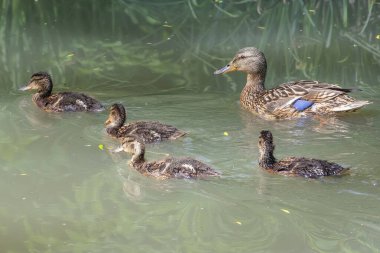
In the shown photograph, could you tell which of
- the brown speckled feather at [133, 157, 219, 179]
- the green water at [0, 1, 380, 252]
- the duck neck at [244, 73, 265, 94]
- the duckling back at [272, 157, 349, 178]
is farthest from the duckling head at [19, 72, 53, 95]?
the duckling back at [272, 157, 349, 178]

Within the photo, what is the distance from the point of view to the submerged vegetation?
11266 mm

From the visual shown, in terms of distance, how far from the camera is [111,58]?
11.6 meters

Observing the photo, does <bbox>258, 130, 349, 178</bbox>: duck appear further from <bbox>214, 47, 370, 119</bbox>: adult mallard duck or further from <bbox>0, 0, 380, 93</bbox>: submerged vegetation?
<bbox>0, 0, 380, 93</bbox>: submerged vegetation

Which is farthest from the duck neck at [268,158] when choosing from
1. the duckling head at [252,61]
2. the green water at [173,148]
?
the duckling head at [252,61]

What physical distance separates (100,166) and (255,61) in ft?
10.9

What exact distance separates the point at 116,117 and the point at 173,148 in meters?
0.69

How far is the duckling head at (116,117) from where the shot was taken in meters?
Answer: 8.76

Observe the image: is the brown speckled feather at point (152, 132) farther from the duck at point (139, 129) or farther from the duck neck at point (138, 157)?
the duck neck at point (138, 157)

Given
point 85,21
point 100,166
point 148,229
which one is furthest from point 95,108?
point 85,21

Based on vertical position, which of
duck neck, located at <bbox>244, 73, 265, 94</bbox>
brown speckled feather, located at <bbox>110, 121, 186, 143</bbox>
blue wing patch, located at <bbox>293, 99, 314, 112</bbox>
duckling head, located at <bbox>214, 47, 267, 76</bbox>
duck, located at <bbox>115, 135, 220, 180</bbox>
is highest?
duckling head, located at <bbox>214, 47, 267, 76</bbox>

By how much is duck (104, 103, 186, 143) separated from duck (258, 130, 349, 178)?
108 cm

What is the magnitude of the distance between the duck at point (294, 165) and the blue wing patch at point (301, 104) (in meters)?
2.00

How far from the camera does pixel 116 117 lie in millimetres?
8766

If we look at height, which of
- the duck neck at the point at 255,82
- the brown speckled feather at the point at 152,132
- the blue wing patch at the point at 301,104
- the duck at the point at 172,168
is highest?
the duck neck at the point at 255,82
